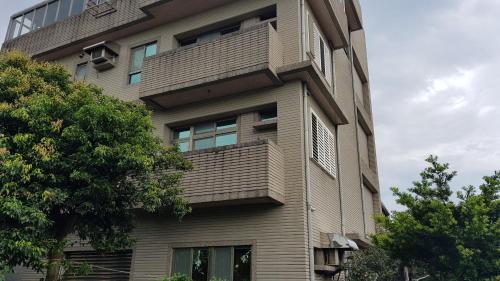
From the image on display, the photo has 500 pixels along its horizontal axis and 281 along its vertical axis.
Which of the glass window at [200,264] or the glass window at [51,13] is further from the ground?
the glass window at [51,13]

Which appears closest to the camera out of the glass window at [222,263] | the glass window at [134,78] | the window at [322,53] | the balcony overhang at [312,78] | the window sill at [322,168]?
the glass window at [222,263]

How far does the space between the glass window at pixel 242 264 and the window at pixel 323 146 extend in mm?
3220

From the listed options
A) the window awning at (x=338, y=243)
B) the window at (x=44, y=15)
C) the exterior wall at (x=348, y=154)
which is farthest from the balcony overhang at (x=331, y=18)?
the window at (x=44, y=15)

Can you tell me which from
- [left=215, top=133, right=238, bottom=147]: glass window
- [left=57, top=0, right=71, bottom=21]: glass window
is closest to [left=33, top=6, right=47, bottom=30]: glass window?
[left=57, top=0, right=71, bottom=21]: glass window

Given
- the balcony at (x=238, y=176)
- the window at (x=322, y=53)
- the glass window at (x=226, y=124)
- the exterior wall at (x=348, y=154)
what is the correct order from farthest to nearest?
the exterior wall at (x=348, y=154), the window at (x=322, y=53), the glass window at (x=226, y=124), the balcony at (x=238, y=176)

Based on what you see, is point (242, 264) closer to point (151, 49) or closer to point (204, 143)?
point (204, 143)

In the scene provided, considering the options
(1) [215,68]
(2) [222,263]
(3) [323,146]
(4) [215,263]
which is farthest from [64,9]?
(2) [222,263]

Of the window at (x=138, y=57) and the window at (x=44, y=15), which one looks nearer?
the window at (x=138, y=57)

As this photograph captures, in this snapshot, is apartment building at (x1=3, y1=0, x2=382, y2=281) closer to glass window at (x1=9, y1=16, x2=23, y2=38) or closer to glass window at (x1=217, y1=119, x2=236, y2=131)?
glass window at (x1=217, y1=119, x2=236, y2=131)

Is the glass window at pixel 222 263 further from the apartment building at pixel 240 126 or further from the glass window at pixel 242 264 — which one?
the glass window at pixel 242 264

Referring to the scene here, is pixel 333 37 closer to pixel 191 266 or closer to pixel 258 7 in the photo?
pixel 258 7

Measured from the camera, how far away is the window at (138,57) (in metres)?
15.0

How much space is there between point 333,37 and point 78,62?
1015cm

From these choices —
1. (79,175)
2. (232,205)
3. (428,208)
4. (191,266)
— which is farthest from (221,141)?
Result: (428,208)
